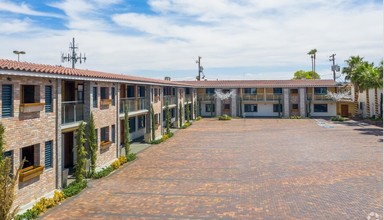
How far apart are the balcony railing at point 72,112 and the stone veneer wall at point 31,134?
134 centimetres

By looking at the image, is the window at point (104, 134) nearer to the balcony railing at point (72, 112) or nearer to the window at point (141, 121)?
the balcony railing at point (72, 112)

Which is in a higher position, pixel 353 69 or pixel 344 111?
pixel 353 69

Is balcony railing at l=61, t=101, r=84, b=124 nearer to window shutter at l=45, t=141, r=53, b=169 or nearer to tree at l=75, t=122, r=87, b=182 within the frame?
tree at l=75, t=122, r=87, b=182

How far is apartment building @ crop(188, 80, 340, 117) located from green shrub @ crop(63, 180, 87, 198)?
42.7m

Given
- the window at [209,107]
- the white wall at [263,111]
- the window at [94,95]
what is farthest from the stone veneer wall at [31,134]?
the white wall at [263,111]

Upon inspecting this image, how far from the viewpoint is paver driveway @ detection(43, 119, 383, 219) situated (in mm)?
13711

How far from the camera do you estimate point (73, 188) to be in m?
16.2

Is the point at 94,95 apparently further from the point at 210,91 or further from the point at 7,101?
the point at 210,91

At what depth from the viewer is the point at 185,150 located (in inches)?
1111

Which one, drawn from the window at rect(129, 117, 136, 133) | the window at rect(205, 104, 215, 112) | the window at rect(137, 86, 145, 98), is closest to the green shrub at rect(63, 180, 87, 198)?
the window at rect(129, 117, 136, 133)

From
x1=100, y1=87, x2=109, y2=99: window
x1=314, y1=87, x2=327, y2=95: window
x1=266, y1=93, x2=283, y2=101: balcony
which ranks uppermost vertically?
x1=314, y1=87, x2=327, y2=95: window

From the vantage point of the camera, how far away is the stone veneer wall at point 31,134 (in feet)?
43.1

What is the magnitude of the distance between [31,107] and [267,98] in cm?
4903

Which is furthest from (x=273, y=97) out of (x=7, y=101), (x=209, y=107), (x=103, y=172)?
(x=7, y=101)
